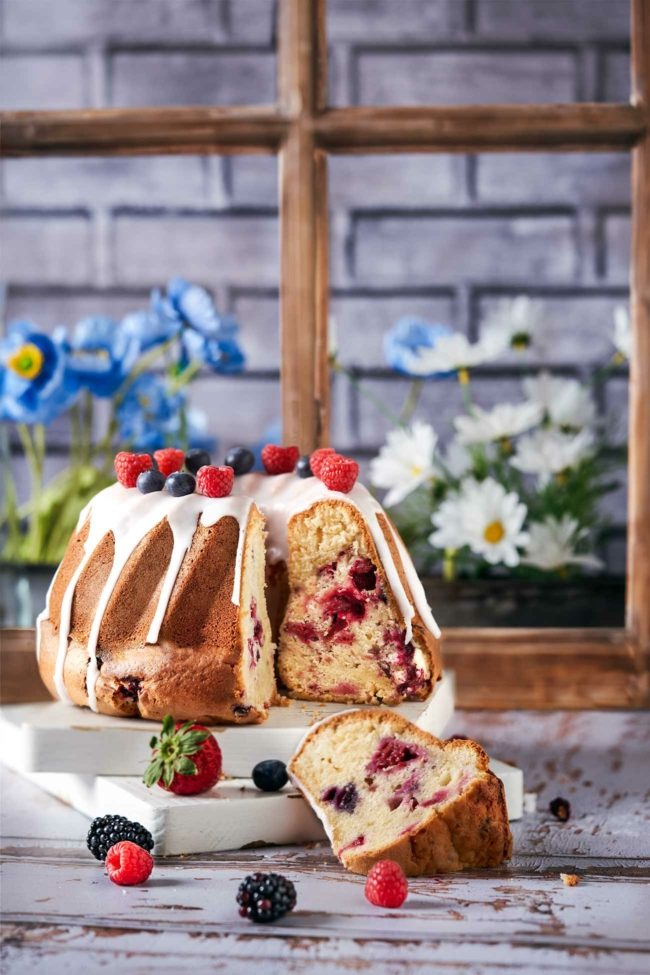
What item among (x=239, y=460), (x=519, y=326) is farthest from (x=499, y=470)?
(x=239, y=460)

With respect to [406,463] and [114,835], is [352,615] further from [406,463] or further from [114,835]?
[406,463]

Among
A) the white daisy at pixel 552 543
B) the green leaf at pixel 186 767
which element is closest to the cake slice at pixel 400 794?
the green leaf at pixel 186 767

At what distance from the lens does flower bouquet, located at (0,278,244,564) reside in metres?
2.18

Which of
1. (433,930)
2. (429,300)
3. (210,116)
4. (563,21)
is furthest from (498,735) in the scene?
(563,21)

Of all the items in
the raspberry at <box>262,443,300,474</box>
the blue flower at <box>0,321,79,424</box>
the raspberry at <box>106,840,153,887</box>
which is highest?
the blue flower at <box>0,321,79,424</box>

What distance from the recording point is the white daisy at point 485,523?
220 cm

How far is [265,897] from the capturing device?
120 cm

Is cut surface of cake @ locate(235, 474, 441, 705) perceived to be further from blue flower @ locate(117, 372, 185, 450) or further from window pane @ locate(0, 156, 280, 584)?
window pane @ locate(0, 156, 280, 584)

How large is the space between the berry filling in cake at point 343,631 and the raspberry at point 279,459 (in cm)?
15

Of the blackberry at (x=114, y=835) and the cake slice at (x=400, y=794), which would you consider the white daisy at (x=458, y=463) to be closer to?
the cake slice at (x=400, y=794)

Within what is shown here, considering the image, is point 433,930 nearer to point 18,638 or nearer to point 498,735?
point 498,735

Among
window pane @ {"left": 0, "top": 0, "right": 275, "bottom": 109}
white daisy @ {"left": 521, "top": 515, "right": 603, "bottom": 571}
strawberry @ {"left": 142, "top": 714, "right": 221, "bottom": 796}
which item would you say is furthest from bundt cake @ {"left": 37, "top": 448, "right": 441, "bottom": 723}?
window pane @ {"left": 0, "top": 0, "right": 275, "bottom": 109}

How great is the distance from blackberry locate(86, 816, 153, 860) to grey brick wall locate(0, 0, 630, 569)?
1.32 m

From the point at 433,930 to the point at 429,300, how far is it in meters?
1.61
